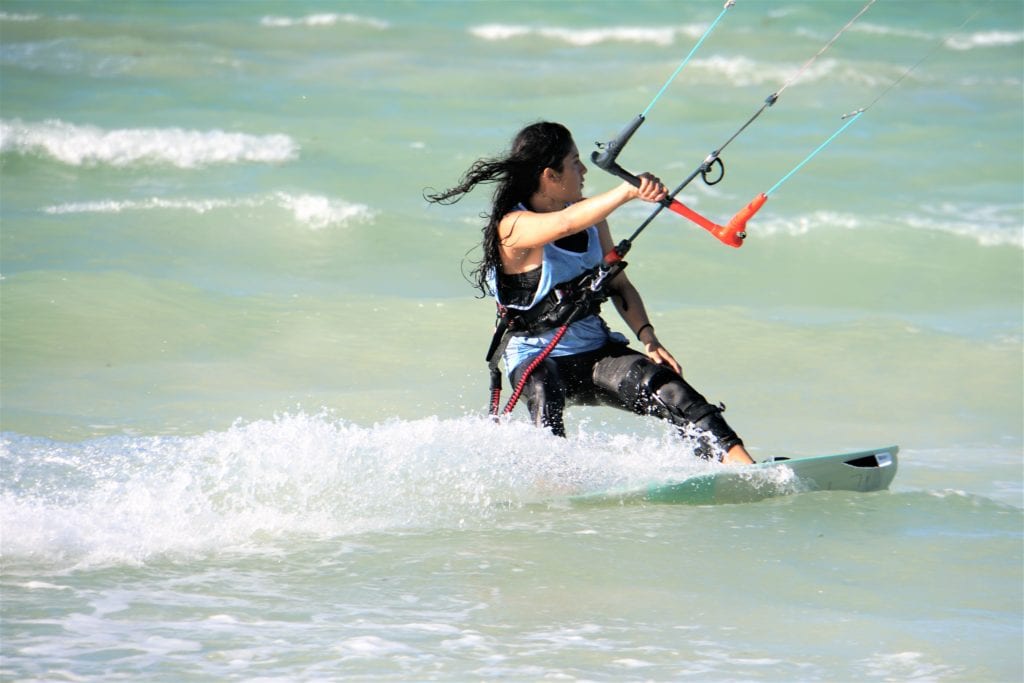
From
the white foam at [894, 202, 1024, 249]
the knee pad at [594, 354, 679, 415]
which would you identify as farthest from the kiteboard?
the white foam at [894, 202, 1024, 249]

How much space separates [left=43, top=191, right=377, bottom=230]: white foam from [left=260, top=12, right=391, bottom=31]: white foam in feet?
28.9

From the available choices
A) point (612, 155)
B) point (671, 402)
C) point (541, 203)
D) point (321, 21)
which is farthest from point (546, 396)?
point (321, 21)

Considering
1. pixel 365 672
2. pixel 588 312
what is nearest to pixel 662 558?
pixel 588 312

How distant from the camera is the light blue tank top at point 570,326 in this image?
16.6 ft

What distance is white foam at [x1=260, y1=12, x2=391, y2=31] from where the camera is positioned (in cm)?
1995

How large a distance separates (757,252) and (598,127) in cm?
432

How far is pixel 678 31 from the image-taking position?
21094 mm

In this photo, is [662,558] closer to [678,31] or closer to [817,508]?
[817,508]

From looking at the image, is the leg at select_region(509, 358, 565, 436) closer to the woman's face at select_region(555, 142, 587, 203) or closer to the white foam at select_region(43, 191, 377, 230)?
the woman's face at select_region(555, 142, 587, 203)

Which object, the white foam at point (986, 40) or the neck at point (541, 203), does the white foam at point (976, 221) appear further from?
the white foam at point (986, 40)

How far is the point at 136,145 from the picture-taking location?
512 inches

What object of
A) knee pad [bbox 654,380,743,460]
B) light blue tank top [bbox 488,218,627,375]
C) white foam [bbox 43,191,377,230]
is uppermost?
white foam [bbox 43,191,377,230]

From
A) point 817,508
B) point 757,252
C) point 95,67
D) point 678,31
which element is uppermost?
point 678,31

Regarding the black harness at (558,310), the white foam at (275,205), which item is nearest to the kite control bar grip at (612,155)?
the black harness at (558,310)
